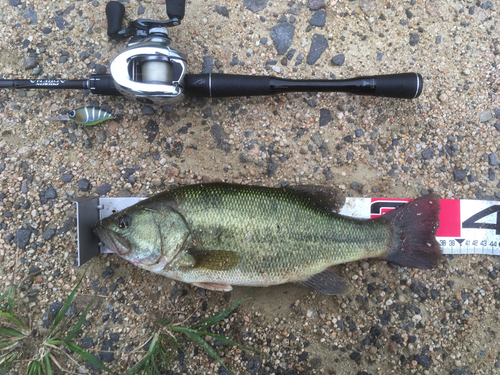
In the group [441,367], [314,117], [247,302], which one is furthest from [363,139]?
[441,367]

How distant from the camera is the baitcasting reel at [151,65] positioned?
232 cm

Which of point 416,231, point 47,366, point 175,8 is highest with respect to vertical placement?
point 175,8

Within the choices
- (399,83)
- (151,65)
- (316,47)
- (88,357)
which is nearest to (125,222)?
(88,357)

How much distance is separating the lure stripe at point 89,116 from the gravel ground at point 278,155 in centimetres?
10

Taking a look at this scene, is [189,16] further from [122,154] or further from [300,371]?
[300,371]

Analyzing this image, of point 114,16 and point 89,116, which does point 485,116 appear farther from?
point 89,116

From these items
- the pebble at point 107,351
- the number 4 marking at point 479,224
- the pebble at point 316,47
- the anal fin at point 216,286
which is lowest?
the pebble at point 107,351

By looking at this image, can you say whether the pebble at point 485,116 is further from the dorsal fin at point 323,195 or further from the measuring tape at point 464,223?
the dorsal fin at point 323,195

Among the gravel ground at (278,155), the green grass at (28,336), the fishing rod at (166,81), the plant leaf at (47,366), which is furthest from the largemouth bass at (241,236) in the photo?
the plant leaf at (47,366)

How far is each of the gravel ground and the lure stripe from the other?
104 millimetres

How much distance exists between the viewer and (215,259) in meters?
2.33

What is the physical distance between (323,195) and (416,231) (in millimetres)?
835

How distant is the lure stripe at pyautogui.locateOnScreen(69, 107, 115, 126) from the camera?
8.94ft

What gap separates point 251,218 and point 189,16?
2.03 metres
